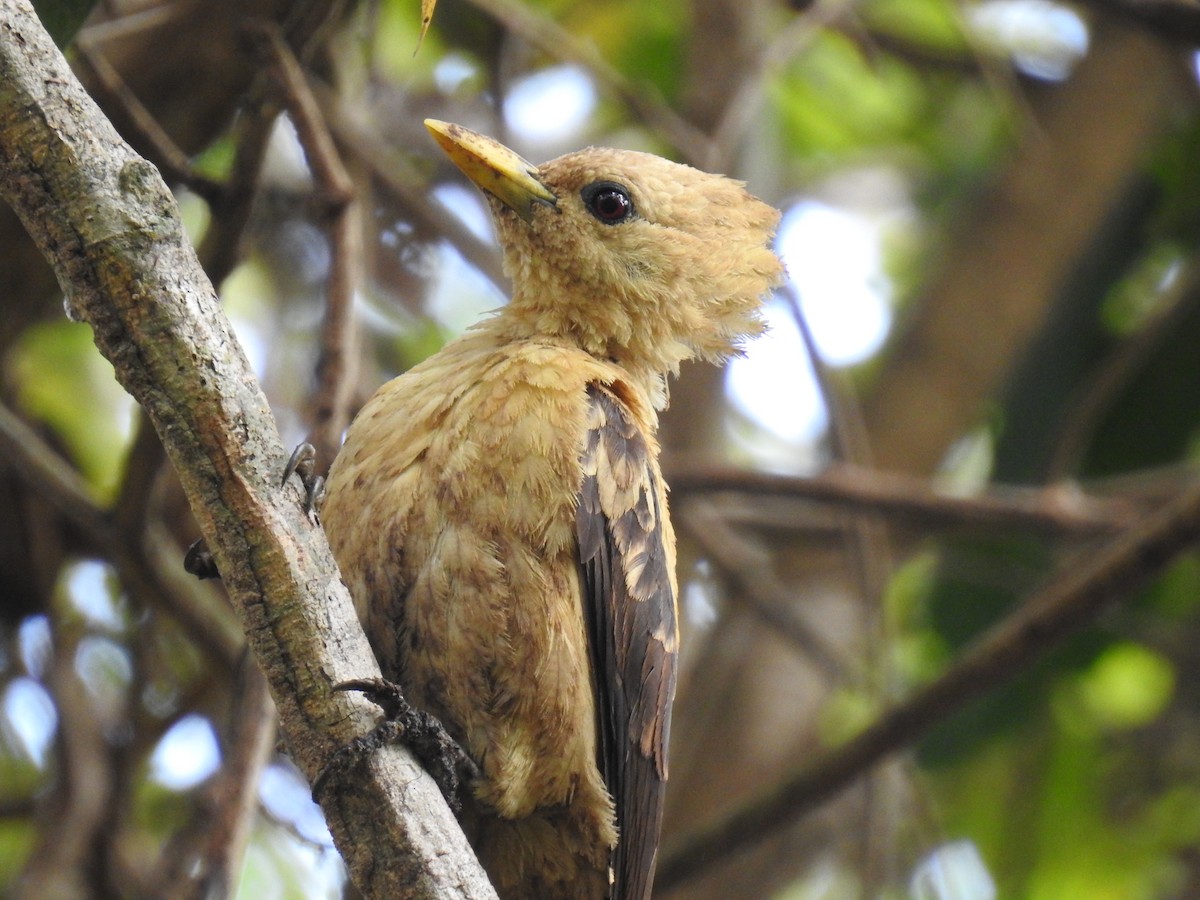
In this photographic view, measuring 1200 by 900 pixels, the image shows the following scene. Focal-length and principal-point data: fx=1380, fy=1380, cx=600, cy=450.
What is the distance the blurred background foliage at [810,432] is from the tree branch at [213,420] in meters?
1.14

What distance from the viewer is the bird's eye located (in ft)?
12.1

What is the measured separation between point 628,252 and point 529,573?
1.11m

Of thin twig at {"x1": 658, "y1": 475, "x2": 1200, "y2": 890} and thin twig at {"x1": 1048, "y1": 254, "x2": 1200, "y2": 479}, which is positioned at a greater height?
thin twig at {"x1": 1048, "y1": 254, "x2": 1200, "y2": 479}

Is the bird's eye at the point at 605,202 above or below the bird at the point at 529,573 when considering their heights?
above

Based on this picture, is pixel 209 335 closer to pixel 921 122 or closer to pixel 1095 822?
pixel 1095 822

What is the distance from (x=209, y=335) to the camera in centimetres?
210

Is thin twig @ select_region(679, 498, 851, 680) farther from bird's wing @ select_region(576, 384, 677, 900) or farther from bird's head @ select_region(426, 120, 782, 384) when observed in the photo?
bird's wing @ select_region(576, 384, 677, 900)

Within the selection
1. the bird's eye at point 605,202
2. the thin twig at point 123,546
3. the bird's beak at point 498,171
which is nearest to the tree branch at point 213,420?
the bird's beak at point 498,171

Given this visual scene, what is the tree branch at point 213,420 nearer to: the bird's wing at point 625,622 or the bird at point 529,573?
the bird at point 529,573

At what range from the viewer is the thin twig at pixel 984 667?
12.7 feet

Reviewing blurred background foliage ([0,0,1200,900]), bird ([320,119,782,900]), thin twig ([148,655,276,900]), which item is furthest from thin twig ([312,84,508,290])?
thin twig ([148,655,276,900])

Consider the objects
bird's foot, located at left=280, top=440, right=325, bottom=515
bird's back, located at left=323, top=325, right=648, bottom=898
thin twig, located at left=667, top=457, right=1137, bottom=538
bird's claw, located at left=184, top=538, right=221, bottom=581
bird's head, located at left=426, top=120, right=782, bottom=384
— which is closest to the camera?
bird's foot, located at left=280, top=440, right=325, bottom=515

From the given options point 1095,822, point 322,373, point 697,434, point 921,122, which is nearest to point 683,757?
point 697,434

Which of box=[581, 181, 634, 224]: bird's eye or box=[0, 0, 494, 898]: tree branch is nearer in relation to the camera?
box=[0, 0, 494, 898]: tree branch
